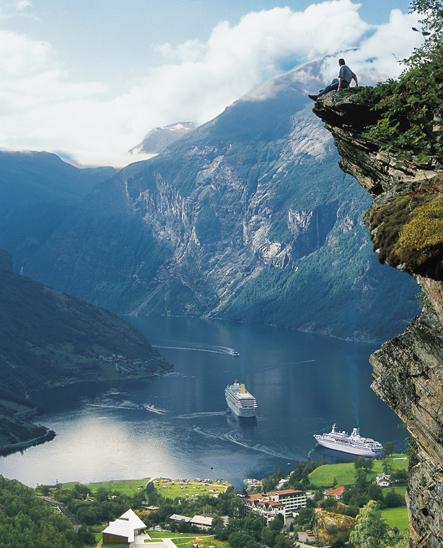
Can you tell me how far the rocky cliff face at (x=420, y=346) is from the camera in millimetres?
16750

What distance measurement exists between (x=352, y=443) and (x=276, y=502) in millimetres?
37510

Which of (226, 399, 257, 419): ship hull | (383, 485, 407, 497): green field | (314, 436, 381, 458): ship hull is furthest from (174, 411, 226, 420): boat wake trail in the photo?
(383, 485, 407, 497): green field

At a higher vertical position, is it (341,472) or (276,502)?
(276,502)

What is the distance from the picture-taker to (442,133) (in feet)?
67.2

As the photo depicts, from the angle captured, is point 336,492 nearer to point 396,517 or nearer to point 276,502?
point 276,502

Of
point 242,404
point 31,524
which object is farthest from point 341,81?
point 242,404

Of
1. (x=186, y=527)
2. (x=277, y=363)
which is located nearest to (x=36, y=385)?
(x=277, y=363)

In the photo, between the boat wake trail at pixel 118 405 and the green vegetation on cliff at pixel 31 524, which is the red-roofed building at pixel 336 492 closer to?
the green vegetation on cliff at pixel 31 524

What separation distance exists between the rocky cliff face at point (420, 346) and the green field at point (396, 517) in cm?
5342

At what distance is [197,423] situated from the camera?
13462cm

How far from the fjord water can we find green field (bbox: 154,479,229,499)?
18.0ft

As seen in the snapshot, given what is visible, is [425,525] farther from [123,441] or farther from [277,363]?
[277,363]

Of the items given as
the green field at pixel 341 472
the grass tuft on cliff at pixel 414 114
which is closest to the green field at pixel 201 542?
the green field at pixel 341 472

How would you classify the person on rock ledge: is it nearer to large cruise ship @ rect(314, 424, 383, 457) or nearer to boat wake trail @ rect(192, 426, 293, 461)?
boat wake trail @ rect(192, 426, 293, 461)
